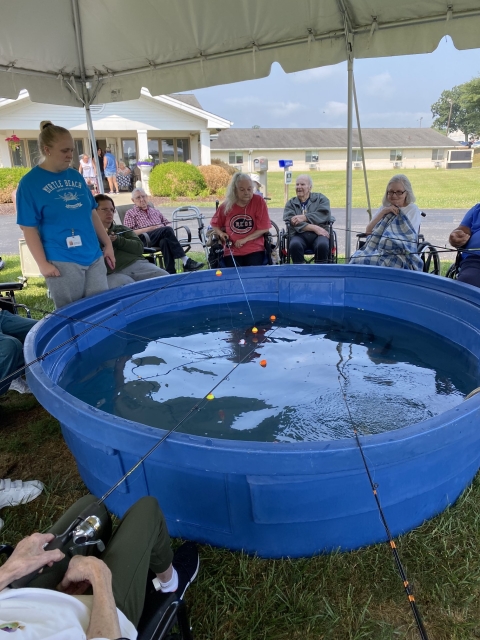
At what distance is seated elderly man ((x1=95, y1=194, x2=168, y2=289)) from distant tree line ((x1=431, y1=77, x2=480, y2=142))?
47873 mm

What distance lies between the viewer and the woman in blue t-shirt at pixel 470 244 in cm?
386

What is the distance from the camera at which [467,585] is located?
5.40ft

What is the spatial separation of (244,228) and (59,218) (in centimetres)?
238

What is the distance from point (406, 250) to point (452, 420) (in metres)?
3.14

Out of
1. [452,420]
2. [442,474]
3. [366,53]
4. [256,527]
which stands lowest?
[256,527]

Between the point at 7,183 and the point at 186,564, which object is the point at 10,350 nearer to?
the point at 186,564

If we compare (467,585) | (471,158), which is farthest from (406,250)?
(471,158)

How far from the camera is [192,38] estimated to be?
470 cm

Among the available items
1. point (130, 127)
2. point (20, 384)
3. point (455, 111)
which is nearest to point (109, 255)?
point (20, 384)

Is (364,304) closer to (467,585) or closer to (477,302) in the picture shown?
(477,302)

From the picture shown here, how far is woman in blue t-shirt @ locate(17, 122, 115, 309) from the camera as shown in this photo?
3.02 metres

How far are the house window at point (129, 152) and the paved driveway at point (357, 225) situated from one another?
809 cm

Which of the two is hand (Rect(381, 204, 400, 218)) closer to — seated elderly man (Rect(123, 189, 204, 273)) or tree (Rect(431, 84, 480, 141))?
seated elderly man (Rect(123, 189, 204, 273))

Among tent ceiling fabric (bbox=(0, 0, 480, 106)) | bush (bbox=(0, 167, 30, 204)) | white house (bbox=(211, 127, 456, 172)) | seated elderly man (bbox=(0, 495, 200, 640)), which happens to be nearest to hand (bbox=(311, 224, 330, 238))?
tent ceiling fabric (bbox=(0, 0, 480, 106))
